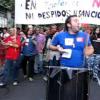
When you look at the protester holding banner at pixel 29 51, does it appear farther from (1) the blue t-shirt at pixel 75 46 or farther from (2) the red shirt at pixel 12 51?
(1) the blue t-shirt at pixel 75 46

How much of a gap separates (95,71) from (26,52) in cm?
222

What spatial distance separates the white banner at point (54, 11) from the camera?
10617mm

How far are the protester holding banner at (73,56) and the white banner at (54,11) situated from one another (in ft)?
12.1

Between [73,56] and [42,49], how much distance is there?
1000 cm

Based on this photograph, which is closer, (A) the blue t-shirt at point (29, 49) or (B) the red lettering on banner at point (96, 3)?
(B) the red lettering on banner at point (96, 3)

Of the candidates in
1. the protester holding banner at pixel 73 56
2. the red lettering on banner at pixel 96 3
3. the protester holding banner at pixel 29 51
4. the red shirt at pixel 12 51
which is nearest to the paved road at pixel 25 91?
the protester holding banner at pixel 29 51

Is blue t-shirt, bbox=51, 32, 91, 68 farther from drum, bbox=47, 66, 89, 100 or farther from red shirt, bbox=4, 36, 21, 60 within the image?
red shirt, bbox=4, 36, 21, 60

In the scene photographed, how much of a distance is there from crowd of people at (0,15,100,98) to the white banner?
0.55 metres

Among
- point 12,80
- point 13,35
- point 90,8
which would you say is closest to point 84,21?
point 90,8

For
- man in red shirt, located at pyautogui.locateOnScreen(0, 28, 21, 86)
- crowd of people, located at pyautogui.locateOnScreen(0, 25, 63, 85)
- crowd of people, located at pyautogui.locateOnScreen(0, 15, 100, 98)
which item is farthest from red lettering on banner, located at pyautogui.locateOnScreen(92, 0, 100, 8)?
man in red shirt, located at pyautogui.locateOnScreen(0, 28, 21, 86)

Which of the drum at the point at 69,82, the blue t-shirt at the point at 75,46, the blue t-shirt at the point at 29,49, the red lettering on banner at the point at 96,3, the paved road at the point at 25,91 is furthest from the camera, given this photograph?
the blue t-shirt at the point at 29,49

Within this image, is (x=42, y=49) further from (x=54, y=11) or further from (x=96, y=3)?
(x=96, y=3)

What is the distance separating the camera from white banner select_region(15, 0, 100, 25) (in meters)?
10.6

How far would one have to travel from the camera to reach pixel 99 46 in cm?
1365
